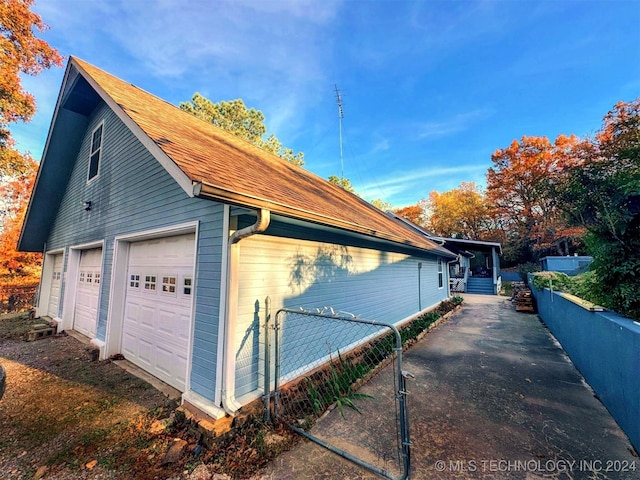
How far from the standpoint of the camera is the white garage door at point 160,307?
13.0 ft

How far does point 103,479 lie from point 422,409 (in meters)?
3.65

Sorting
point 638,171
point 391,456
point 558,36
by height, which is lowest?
point 391,456

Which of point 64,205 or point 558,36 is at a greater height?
point 558,36

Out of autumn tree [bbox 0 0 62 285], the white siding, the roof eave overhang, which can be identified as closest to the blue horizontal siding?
the white siding

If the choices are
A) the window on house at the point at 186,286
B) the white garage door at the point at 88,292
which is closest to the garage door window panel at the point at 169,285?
the window on house at the point at 186,286

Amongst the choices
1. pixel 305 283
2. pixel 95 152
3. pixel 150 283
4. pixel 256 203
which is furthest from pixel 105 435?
pixel 95 152

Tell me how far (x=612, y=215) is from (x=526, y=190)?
2749 cm

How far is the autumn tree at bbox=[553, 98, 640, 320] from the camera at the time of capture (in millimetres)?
3242

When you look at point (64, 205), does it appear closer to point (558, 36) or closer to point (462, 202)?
point (558, 36)

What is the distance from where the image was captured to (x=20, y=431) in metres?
3.17

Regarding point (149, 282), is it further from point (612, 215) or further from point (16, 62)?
point (16, 62)

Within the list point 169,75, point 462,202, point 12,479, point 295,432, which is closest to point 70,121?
point 169,75

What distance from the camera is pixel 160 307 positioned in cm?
436

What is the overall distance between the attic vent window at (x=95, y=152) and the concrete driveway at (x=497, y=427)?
26.1 feet
